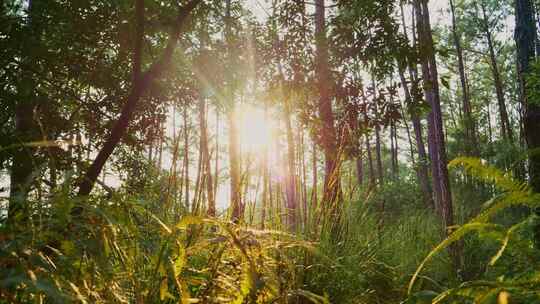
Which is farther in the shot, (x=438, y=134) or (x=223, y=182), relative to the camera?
(x=438, y=134)

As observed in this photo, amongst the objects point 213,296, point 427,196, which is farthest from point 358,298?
point 427,196

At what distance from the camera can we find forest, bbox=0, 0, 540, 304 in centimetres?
95

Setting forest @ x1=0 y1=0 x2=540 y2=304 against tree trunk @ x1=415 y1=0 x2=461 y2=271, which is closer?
forest @ x1=0 y1=0 x2=540 y2=304

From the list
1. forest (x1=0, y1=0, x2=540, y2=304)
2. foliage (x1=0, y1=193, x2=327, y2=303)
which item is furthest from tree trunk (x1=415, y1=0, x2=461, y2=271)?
foliage (x1=0, y1=193, x2=327, y2=303)

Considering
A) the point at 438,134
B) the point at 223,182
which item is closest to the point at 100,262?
the point at 223,182

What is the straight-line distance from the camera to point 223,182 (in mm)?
2656

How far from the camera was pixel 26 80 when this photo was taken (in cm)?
445

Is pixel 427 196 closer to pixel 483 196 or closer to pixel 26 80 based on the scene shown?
pixel 483 196

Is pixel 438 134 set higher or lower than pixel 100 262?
higher

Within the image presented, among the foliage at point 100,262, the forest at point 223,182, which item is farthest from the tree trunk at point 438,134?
the foliage at point 100,262

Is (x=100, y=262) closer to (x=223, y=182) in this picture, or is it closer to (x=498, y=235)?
(x=498, y=235)

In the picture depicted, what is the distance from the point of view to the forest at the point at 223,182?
3.12 ft

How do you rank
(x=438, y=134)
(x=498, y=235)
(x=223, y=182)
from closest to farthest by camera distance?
1. (x=498, y=235)
2. (x=223, y=182)
3. (x=438, y=134)

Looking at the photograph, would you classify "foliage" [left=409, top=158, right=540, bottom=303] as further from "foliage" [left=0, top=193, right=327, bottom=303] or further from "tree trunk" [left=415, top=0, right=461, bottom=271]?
"foliage" [left=0, top=193, right=327, bottom=303]
